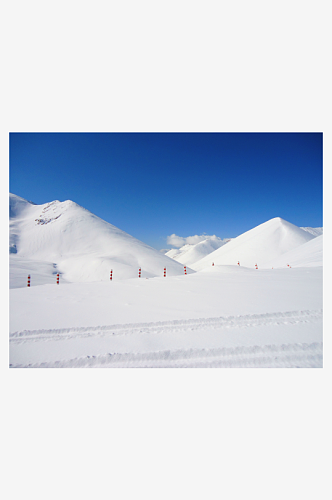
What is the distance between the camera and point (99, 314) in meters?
3.48

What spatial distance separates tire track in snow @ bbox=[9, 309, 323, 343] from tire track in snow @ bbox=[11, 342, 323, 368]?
17.8 inches

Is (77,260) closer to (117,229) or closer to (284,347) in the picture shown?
(117,229)

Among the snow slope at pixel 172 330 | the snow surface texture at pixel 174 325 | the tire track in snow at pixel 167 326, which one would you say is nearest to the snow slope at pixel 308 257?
the snow surface texture at pixel 174 325

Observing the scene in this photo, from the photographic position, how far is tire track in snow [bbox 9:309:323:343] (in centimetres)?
281

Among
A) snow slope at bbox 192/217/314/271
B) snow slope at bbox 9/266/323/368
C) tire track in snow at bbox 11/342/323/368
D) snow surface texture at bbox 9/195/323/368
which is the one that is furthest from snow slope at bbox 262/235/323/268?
snow slope at bbox 192/217/314/271

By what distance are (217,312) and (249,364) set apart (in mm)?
1130

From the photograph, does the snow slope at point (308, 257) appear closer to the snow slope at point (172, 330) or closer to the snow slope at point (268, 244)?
the snow slope at point (172, 330)

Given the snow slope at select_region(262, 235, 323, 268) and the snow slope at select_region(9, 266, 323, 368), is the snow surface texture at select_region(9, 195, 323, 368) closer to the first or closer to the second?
the snow slope at select_region(9, 266, 323, 368)

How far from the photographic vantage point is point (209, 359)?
7.60 ft

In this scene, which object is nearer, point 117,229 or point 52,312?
point 52,312

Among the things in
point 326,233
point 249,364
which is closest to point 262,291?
point 326,233

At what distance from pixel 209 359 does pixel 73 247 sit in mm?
23783

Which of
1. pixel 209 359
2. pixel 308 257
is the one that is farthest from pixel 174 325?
pixel 308 257

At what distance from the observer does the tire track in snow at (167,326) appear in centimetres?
281
